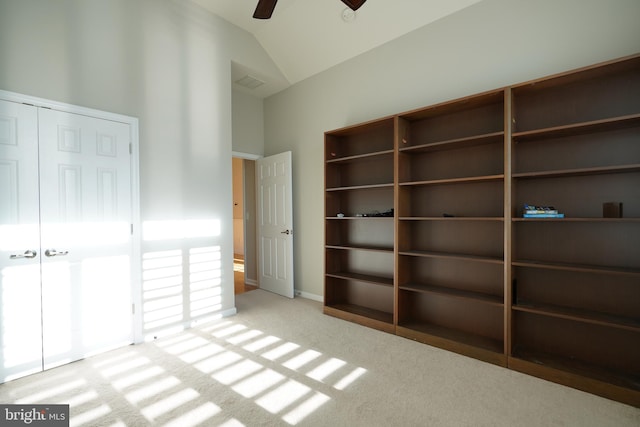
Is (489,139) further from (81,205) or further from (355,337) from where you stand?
(81,205)

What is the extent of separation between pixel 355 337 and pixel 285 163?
264 centimetres

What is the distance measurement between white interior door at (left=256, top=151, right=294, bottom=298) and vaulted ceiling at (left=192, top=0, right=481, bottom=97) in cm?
132

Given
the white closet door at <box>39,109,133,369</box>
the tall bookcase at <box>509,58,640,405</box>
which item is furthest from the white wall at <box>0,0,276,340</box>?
the tall bookcase at <box>509,58,640,405</box>

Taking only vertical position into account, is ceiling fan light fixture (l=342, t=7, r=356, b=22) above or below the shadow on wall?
above

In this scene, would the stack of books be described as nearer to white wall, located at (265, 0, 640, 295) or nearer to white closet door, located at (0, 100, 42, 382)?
white wall, located at (265, 0, 640, 295)

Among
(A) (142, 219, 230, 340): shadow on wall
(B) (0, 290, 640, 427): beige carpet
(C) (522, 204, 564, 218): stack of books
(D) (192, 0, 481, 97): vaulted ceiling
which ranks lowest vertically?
(B) (0, 290, 640, 427): beige carpet

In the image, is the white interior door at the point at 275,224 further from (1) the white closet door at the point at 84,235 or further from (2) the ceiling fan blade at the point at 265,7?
(2) the ceiling fan blade at the point at 265,7

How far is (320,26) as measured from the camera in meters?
3.71

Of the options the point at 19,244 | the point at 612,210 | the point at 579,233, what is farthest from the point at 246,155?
the point at 612,210

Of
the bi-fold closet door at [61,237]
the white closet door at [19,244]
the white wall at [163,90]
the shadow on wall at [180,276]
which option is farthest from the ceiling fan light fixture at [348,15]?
the white closet door at [19,244]

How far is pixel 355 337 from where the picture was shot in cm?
308

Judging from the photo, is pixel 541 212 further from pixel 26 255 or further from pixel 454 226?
pixel 26 255

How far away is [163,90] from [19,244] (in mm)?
1935

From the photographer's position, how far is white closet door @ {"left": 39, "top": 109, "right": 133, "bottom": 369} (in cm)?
251
